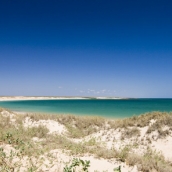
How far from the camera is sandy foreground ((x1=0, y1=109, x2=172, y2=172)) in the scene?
823 centimetres

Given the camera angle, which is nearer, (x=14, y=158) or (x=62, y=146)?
(x=14, y=158)

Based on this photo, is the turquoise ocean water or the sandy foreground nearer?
the sandy foreground

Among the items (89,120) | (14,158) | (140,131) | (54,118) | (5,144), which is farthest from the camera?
(54,118)

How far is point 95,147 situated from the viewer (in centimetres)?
1165

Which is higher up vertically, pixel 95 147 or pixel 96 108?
pixel 95 147

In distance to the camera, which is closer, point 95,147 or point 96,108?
point 95,147

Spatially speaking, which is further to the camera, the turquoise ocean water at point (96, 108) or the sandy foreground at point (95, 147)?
the turquoise ocean water at point (96, 108)

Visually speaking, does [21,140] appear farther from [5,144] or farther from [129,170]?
[129,170]

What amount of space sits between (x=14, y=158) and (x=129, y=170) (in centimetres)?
521

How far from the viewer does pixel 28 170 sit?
24.5 feet

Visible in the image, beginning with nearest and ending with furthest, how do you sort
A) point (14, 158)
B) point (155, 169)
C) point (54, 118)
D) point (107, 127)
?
1. point (155, 169)
2. point (14, 158)
3. point (107, 127)
4. point (54, 118)

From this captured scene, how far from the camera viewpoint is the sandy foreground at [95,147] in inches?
324

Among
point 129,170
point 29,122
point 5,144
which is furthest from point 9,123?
point 129,170

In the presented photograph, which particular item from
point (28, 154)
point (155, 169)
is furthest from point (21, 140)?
point (155, 169)
